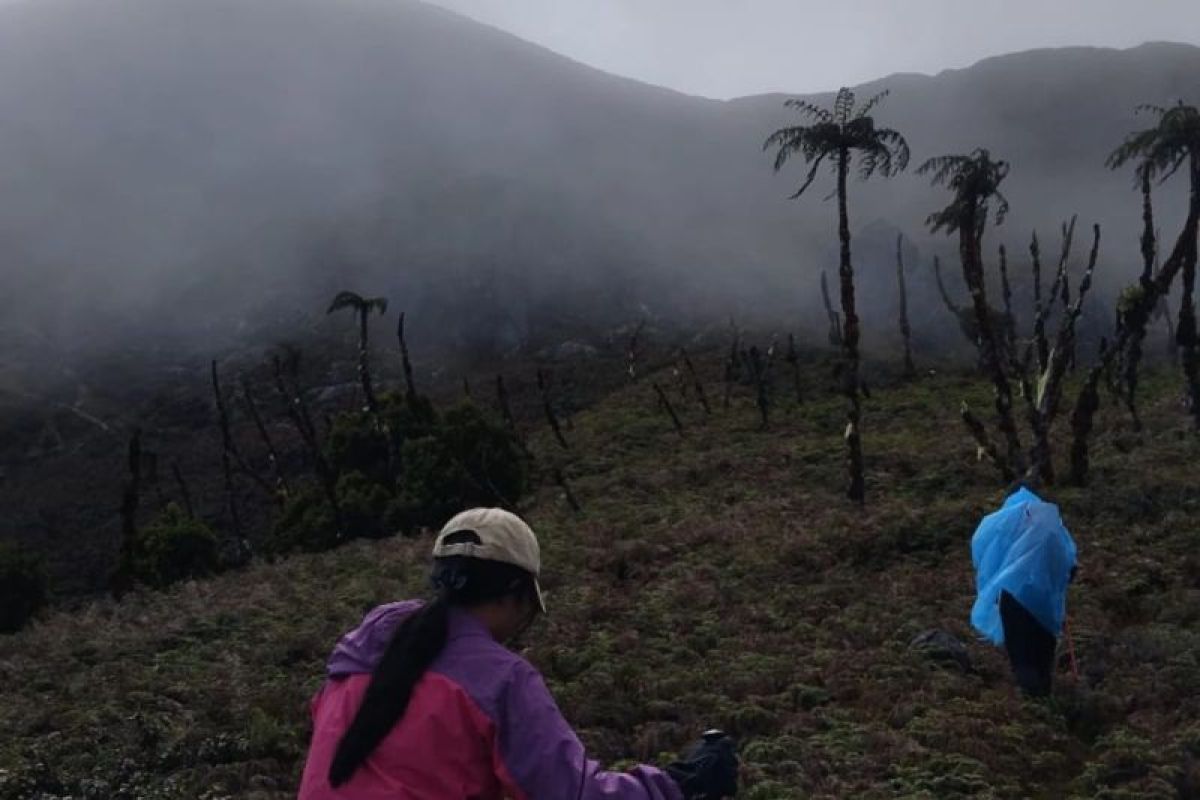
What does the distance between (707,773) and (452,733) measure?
70 cm

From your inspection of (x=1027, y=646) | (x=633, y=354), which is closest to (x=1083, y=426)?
(x=1027, y=646)

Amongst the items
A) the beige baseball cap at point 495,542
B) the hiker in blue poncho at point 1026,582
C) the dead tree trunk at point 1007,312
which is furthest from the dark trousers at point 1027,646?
the dead tree trunk at point 1007,312

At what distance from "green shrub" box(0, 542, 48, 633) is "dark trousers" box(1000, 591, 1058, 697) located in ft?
69.9

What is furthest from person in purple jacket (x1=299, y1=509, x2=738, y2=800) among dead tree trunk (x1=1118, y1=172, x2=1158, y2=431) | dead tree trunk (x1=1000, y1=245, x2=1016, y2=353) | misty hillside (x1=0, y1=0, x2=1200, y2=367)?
misty hillside (x1=0, y1=0, x2=1200, y2=367)

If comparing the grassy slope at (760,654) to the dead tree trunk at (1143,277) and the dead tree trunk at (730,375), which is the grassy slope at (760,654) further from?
the dead tree trunk at (730,375)

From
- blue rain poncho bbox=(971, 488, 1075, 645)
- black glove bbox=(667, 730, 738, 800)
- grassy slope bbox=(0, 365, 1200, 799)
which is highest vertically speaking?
black glove bbox=(667, 730, 738, 800)

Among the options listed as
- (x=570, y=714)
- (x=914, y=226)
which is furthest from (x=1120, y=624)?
(x=914, y=226)

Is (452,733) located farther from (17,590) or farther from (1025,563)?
(17,590)

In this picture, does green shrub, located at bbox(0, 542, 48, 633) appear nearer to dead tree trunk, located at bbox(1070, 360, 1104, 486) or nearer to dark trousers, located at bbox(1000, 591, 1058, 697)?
dead tree trunk, located at bbox(1070, 360, 1104, 486)

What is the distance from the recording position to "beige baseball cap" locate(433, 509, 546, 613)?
311 cm

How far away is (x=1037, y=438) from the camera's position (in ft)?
63.9

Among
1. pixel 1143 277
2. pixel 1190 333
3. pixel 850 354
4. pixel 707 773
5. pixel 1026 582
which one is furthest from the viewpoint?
pixel 1190 333

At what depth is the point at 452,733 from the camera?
9.43ft

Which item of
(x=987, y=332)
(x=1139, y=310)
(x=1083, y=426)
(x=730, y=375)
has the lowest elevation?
(x=730, y=375)
